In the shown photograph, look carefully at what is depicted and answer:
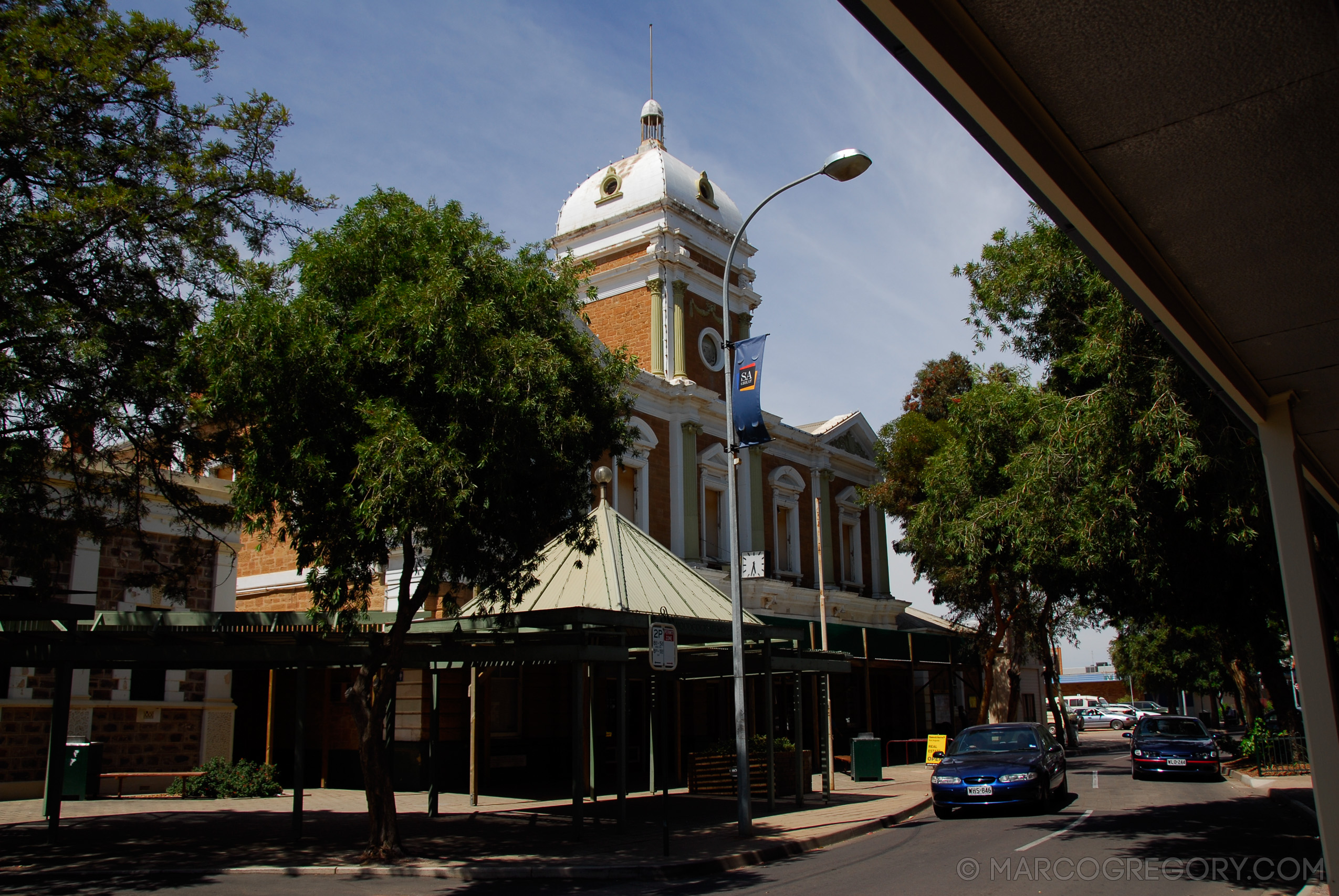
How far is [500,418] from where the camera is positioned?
11445 mm

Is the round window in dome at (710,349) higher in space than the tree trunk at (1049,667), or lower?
higher

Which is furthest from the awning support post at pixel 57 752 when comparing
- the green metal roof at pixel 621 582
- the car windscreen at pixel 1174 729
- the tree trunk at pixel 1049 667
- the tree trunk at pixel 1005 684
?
the tree trunk at pixel 1005 684

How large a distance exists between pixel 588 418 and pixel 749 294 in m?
21.4

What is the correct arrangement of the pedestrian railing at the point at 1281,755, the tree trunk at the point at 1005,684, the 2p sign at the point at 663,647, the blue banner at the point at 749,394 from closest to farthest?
1. the 2p sign at the point at 663,647
2. the blue banner at the point at 749,394
3. the pedestrian railing at the point at 1281,755
4. the tree trunk at the point at 1005,684

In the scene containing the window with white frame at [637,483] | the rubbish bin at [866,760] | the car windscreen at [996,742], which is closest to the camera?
the car windscreen at [996,742]

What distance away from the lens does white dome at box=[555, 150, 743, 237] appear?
3203 cm

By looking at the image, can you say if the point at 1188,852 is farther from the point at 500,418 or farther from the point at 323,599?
the point at 323,599

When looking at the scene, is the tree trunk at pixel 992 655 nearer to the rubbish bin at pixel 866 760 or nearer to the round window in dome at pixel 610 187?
the rubbish bin at pixel 866 760

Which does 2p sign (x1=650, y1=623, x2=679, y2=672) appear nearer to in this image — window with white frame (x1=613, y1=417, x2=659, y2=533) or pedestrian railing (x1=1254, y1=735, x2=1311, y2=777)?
window with white frame (x1=613, y1=417, x2=659, y2=533)

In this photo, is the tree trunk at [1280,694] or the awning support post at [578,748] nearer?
the awning support post at [578,748]

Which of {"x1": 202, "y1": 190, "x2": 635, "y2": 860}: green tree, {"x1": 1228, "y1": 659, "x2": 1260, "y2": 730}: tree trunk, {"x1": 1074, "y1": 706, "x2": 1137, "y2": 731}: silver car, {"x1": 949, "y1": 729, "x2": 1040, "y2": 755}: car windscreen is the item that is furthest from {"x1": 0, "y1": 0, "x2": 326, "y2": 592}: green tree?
{"x1": 1074, "y1": 706, "x2": 1137, "y2": 731}: silver car

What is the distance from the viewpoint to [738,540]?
574 inches

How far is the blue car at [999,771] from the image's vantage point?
1535 cm

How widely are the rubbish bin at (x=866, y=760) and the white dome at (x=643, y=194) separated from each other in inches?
659
